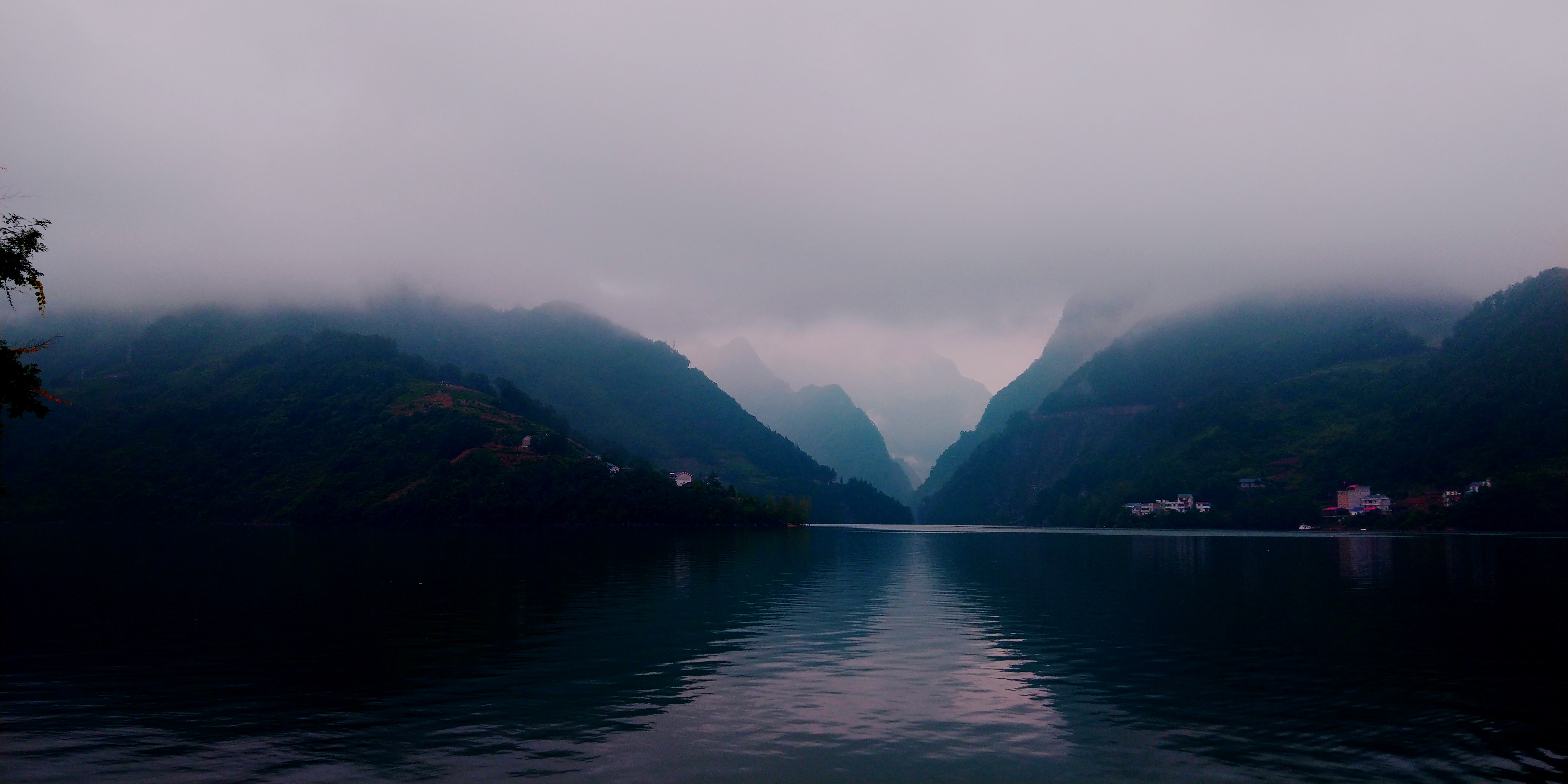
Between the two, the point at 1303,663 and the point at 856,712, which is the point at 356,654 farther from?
the point at 1303,663

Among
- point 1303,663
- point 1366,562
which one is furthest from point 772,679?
point 1366,562

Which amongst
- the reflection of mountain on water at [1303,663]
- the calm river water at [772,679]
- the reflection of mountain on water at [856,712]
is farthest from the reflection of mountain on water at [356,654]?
the reflection of mountain on water at [1303,663]

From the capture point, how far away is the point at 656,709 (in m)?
31.3

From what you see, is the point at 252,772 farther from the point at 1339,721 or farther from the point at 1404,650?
the point at 1404,650

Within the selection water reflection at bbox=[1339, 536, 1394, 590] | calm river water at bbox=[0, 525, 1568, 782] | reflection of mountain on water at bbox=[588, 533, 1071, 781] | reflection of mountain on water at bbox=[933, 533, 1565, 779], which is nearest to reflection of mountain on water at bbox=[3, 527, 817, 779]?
calm river water at bbox=[0, 525, 1568, 782]

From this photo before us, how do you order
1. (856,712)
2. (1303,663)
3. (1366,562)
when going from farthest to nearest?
(1366,562) < (1303,663) < (856,712)

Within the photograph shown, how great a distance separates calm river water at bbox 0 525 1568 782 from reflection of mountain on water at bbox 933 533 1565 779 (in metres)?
Result: 0.22

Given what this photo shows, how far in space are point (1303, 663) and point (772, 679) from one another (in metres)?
25.7

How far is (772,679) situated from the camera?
3703 centimetres

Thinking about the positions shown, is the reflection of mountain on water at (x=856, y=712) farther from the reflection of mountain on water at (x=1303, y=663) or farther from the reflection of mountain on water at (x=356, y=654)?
the reflection of mountain on water at (x=1303, y=663)

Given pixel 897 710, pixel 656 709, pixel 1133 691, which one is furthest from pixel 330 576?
pixel 1133 691

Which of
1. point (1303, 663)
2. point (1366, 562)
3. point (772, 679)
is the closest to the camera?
point (772, 679)

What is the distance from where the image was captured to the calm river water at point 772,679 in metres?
25.5

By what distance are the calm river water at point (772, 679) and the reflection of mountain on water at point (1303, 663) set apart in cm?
22
